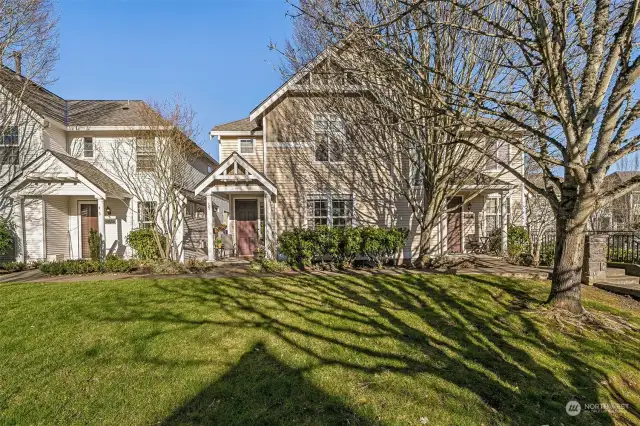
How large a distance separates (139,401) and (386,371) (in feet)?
9.83

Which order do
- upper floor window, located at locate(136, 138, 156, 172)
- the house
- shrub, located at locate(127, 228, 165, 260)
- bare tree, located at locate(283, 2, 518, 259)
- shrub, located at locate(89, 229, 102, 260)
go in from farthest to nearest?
upper floor window, located at locate(136, 138, 156, 172), the house, shrub, located at locate(127, 228, 165, 260), shrub, located at locate(89, 229, 102, 260), bare tree, located at locate(283, 2, 518, 259)

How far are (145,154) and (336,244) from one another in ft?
30.3

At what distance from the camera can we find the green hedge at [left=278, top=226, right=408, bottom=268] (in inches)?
410

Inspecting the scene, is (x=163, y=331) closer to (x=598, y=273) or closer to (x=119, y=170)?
(x=598, y=273)

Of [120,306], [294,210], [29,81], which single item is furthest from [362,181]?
[29,81]

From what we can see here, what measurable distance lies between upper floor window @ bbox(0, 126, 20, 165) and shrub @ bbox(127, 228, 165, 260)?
635 cm

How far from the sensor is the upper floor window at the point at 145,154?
1289cm

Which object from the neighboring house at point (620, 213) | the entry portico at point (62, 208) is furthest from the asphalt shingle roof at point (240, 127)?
the neighboring house at point (620, 213)

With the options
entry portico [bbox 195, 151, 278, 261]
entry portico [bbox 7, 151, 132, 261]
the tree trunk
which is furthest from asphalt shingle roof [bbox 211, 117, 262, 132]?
the tree trunk

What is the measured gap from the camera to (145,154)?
1344cm

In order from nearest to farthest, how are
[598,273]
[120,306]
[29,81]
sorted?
[120,306] < [598,273] < [29,81]

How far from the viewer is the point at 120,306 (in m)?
6.58

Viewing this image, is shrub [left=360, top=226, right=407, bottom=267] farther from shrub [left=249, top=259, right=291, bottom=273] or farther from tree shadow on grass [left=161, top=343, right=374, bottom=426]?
tree shadow on grass [left=161, top=343, right=374, bottom=426]

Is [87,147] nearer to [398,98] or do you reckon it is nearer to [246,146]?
[246,146]
